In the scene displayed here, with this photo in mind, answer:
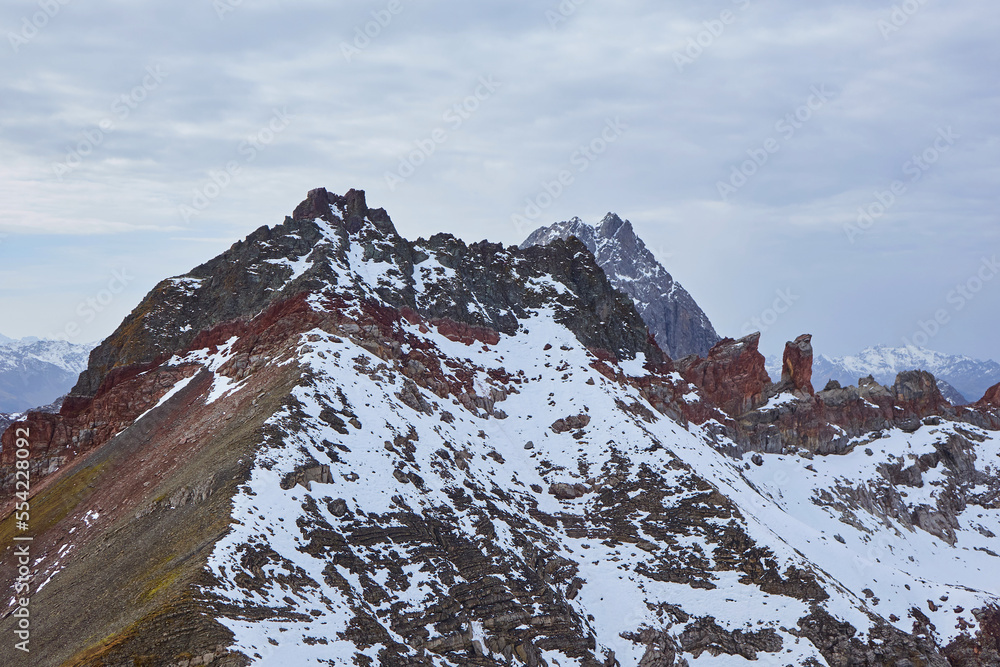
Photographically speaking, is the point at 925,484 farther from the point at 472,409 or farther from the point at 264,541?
the point at 264,541

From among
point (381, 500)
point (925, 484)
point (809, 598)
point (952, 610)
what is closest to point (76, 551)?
point (381, 500)

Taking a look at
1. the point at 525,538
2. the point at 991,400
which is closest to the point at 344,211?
the point at 525,538

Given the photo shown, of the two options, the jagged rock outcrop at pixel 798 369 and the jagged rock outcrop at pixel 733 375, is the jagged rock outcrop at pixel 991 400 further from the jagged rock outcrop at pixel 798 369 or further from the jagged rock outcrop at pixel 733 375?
the jagged rock outcrop at pixel 733 375

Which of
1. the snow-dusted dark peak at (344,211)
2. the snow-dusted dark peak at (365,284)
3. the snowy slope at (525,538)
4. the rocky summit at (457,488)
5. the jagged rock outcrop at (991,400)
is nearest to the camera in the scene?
the rocky summit at (457,488)

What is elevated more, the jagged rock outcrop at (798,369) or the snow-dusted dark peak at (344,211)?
the snow-dusted dark peak at (344,211)

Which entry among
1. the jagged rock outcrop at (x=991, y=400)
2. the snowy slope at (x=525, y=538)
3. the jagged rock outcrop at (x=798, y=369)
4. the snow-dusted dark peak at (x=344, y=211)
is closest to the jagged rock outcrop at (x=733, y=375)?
the jagged rock outcrop at (x=798, y=369)

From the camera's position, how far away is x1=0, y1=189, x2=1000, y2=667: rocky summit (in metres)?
66.8

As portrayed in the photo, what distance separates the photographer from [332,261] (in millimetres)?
126812

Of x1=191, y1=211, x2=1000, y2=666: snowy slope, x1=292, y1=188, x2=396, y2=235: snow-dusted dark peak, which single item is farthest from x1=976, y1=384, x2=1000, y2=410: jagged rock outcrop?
x1=292, y1=188, x2=396, y2=235: snow-dusted dark peak

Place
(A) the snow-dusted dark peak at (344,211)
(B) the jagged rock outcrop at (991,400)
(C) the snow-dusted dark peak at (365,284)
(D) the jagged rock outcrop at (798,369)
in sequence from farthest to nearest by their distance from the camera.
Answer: (B) the jagged rock outcrop at (991,400), (D) the jagged rock outcrop at (798,369), (A) the snow-dusted dark peak at (344,211), (C) the snow-dusted dark peak at (365,284)

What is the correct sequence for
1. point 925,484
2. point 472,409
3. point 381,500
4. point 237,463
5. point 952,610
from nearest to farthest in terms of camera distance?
point 237,463 → point 381,500 → point 952,610 → point 472,409 → point 925,484

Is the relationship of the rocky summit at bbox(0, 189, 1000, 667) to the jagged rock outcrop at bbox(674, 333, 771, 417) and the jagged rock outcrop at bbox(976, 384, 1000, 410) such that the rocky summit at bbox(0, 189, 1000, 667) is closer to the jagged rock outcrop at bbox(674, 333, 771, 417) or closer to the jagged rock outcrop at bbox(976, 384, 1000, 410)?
the jagged rock outcrop at bbox(674, 333, 771, 417)

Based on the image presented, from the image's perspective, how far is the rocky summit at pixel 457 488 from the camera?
66750 millimetres

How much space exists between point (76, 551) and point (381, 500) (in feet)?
93.7
